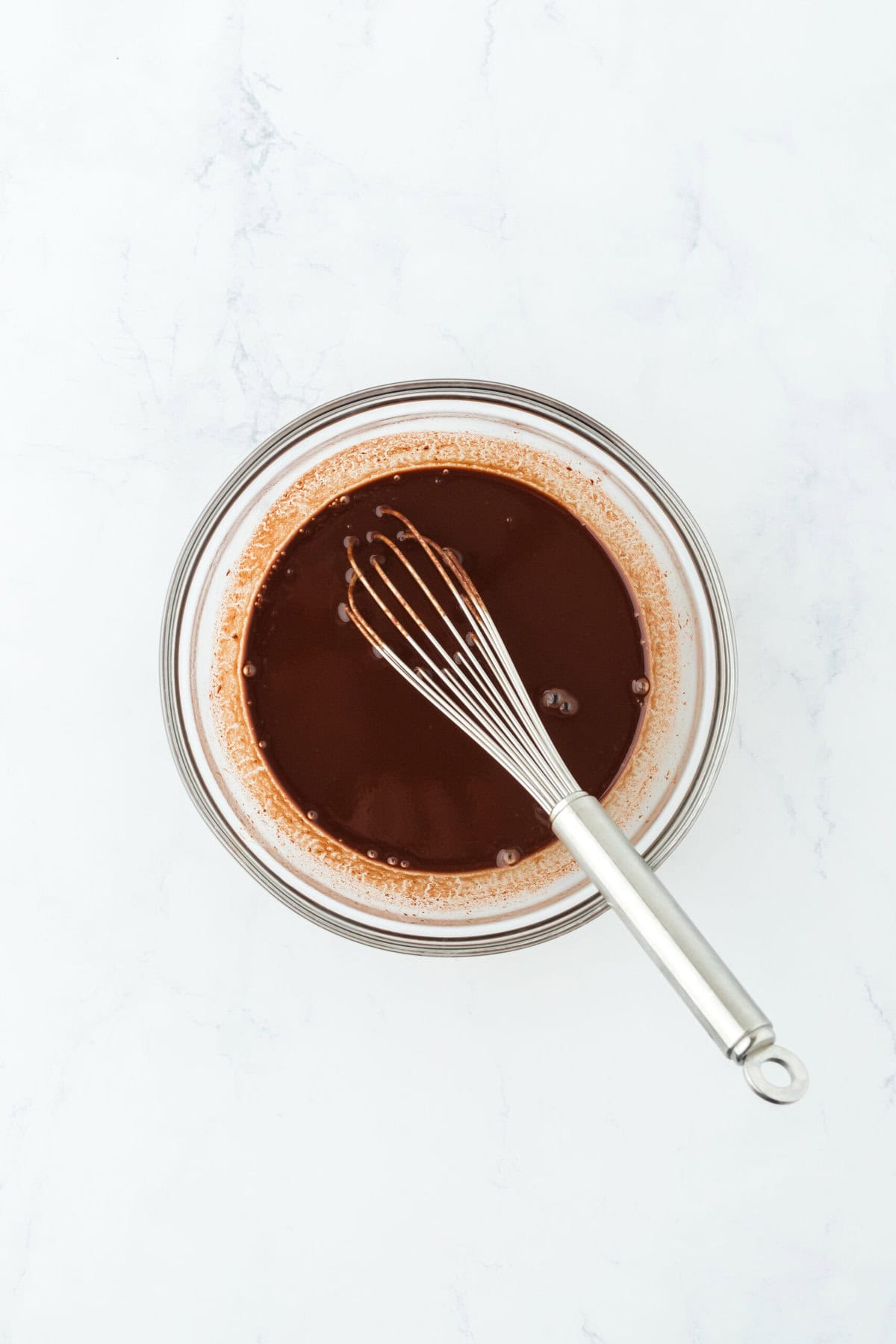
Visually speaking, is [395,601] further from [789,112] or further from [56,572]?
[789,112]

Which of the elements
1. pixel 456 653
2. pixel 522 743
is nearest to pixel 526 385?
pixel 456 653

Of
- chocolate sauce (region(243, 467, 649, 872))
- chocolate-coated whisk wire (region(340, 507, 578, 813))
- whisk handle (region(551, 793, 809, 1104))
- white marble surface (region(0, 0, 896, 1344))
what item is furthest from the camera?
white marble surface (region(0, 0, 896, 1344))

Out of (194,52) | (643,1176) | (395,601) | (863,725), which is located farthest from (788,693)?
(194,52)

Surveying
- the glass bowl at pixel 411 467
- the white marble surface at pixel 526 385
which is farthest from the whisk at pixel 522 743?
the white marble surface at pixel 526 385

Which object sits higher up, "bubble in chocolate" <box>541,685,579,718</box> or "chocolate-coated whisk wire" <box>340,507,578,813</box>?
"chocolate-coated whisk wire" <box>340,507,578,813</box>

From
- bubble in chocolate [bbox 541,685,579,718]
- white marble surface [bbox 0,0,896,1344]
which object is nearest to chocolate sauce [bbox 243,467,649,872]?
bubble in chocolate [bbox 541,685,579,718]

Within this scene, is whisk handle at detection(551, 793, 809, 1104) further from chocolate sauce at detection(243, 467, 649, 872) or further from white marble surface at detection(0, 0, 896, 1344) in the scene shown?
white marble surface at detection(0, 0, 896, 1344)

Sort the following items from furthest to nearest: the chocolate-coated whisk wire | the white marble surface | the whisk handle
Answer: the white marble surface → the chocolate-coated whisk wire → the whisk handle

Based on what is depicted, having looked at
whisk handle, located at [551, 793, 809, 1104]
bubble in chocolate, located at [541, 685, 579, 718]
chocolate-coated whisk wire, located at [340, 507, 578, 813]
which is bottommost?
whisk handle, located at [551, 793, 809, 1104]
